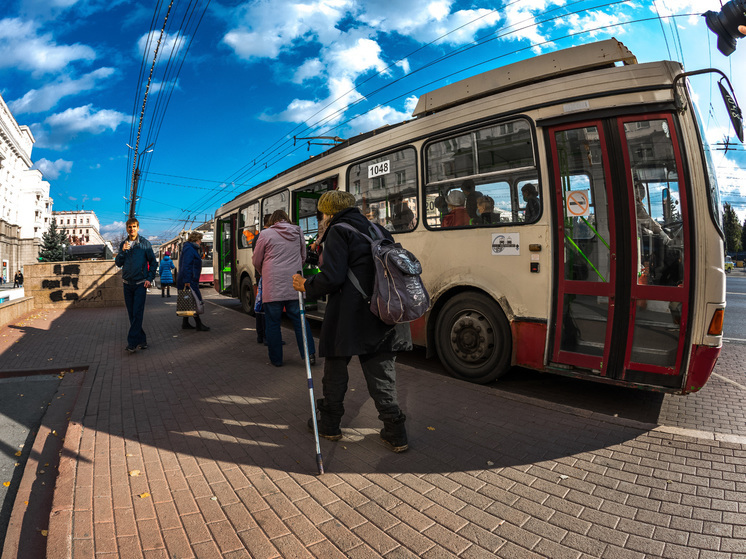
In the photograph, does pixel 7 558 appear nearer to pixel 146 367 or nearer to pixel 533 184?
pixel 146 367

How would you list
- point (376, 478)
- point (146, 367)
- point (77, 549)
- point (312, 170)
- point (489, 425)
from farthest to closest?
point (312, 170), point (146, 367), point (489, 425), point (376, 478), point (77, 549)

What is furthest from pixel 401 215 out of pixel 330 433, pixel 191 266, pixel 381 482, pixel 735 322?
pixel 735 322

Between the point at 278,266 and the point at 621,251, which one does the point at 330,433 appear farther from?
the point at 621,251

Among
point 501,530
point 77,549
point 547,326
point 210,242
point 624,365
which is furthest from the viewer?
point 210,242

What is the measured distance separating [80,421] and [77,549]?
197 cm

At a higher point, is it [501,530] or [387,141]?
[387,141]

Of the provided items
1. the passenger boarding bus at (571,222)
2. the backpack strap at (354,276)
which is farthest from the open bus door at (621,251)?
the backpack strap at (354,276)

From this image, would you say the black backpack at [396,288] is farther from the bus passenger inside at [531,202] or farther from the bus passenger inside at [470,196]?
the bus passenger inside at [470,196]

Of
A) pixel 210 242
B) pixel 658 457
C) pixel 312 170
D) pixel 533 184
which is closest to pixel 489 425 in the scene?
pixel 658 457

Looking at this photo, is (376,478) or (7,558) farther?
(376,478)

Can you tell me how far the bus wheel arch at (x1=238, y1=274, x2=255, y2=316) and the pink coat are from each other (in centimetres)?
513

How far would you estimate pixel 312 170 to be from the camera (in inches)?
322

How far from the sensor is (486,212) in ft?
16.1

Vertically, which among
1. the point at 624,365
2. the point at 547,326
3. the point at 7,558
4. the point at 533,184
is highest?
the point at 533,184
